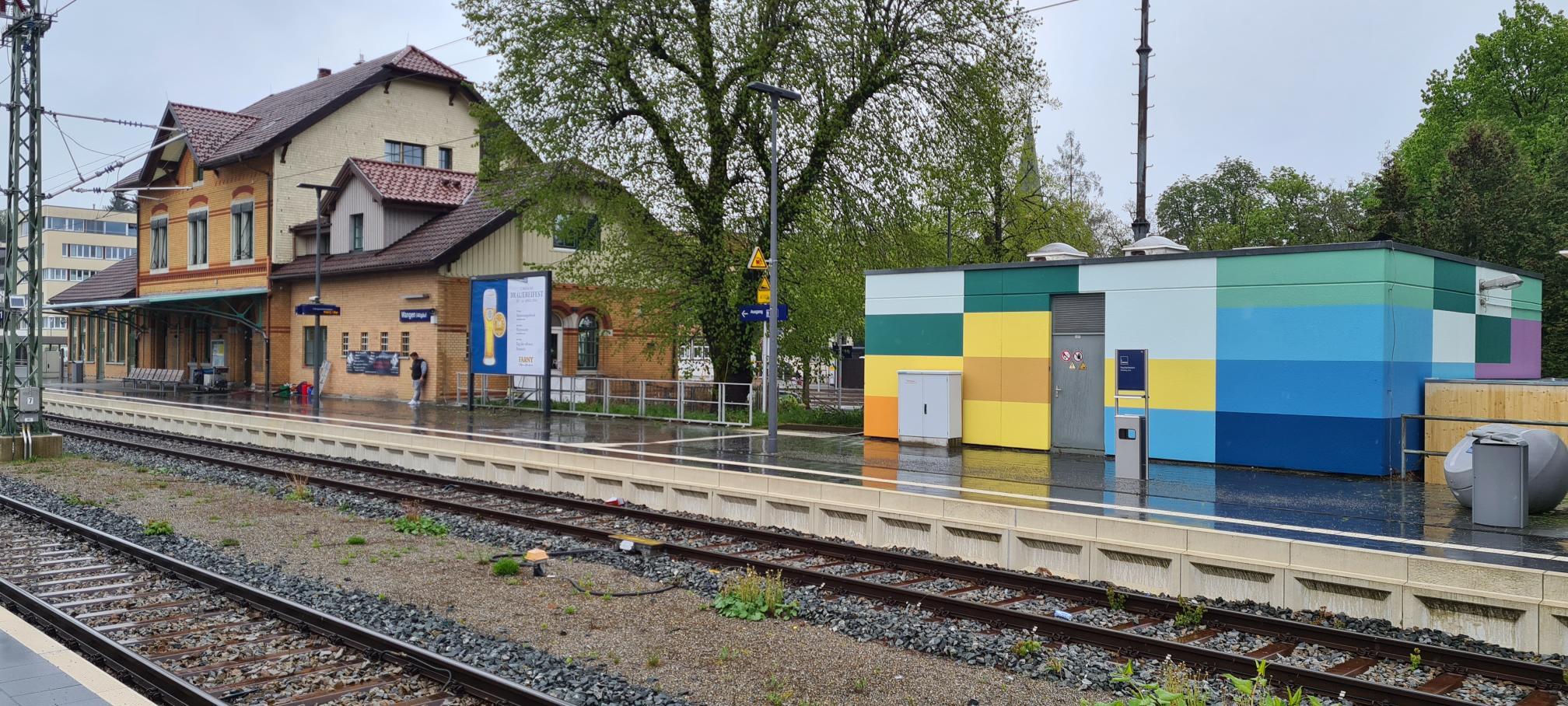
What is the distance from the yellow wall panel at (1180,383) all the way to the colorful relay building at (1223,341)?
0.02 m

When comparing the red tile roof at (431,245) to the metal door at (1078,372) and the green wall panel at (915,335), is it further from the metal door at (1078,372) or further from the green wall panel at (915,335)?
the metal door at (1078,372)

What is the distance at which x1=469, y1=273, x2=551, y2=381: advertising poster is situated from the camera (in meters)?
27.3

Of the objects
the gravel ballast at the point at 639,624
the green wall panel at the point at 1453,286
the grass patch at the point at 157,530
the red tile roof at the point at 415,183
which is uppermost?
the red tile roof at the point at 415,183

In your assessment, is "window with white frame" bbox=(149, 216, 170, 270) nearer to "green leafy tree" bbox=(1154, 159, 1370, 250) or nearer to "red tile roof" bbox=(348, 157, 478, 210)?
"red tile roof" bbox=(348, 157, 478, 210)

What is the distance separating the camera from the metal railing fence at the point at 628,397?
26.1 m

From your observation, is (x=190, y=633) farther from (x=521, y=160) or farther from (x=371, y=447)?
(x=521, y=160)

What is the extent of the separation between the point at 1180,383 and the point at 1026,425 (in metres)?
2.80

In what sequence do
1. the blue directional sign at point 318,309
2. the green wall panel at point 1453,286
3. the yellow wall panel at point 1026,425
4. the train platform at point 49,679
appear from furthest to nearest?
the blue directional sign at point 318,309
the yellow wall panel at point 1026,425
the green wall panel at point 1453,286
the train platform at point 49,679

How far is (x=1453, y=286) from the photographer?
17594 millimetres

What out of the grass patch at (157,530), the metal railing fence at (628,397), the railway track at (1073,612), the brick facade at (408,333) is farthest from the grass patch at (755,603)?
the brick facade at (408,333)

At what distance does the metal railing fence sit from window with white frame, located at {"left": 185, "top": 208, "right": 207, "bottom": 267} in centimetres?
1778

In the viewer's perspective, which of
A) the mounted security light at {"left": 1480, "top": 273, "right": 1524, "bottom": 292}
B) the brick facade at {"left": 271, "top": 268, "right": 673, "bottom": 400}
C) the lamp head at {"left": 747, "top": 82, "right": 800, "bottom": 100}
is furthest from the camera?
the brick facade at {"left": 271, "top": 268, "right": 673, "bottom": 400}

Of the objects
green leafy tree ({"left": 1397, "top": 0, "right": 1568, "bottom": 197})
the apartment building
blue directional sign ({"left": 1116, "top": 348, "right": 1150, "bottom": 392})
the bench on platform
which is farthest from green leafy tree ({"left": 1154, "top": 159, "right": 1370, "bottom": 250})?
the apartment building

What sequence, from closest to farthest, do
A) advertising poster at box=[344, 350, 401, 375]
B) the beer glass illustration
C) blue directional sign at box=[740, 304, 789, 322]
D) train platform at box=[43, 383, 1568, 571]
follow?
train platform at box=[43, 383, 1568, 571]
blue directional sign at box=[740, 304, 789, 322]
the beer glass illustration
advertising poster at box=[344, 350, 401, 375]
